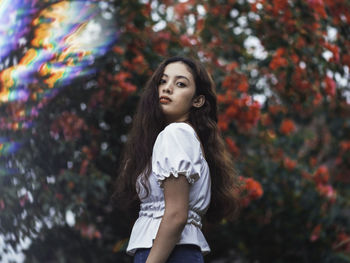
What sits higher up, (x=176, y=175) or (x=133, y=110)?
(x=176, y=175)

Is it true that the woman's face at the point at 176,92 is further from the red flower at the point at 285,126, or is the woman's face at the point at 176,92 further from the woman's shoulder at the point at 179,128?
the red flower at the point at 285,126

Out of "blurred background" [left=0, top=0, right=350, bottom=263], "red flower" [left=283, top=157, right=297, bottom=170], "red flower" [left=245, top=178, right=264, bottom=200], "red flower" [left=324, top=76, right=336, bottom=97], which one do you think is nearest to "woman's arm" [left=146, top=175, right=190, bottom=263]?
"blurred background" [left=0, top=0, right=350, bottom=263]

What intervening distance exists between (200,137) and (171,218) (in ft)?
1.47

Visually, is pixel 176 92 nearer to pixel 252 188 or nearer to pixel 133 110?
pixel 252 188

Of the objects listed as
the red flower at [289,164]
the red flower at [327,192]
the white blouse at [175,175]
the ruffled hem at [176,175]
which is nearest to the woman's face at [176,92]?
the white blouse at [175,175]

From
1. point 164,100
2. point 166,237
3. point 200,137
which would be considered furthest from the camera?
point 200,137

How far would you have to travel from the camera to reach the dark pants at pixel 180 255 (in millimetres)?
1956

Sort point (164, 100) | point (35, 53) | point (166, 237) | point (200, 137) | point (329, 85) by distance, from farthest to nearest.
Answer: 1. point (329, 85)
2. point (35, 53)
3. point (200, 137)
4. point (164, 100)
5. point (166, 237)

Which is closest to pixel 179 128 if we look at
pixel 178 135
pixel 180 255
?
pixel 178 135

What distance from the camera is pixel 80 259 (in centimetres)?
450

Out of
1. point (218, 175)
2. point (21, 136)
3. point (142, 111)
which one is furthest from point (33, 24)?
point (218, 175)

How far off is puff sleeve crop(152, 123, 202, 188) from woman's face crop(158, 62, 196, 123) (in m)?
0.15

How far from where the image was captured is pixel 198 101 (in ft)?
7.39

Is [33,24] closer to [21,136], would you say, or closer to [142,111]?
[21,136]
